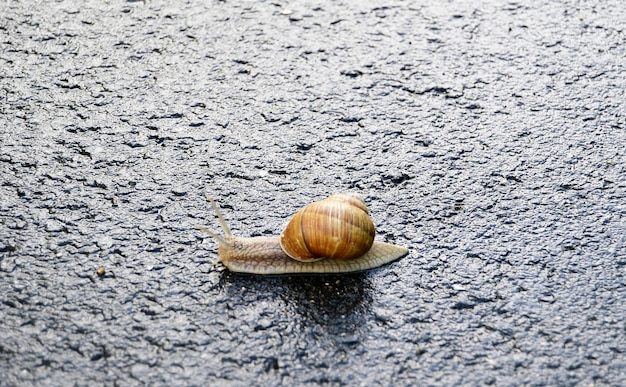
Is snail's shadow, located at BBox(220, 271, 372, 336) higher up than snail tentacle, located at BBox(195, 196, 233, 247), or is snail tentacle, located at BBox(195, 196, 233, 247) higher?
snail tentacle, located at BBox(195, 196, 233, 247)

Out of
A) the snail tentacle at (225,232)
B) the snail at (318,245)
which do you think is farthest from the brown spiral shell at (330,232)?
the snail tentacle at (225,232)

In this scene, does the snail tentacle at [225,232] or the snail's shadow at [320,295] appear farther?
the snail tentacle at [225,232]

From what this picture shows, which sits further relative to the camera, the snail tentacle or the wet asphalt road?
the snail tentacle

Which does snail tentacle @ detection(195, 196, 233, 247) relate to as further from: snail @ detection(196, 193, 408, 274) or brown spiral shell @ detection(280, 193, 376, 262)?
brown spiral shell @ detection(280, 193, 376, 262)

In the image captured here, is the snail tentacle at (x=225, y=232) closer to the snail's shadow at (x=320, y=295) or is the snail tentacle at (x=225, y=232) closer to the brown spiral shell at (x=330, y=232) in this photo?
the snail's shadow at (x=320, y=295)

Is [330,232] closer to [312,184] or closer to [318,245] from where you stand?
[318,245]

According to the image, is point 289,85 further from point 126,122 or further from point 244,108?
point 126,122

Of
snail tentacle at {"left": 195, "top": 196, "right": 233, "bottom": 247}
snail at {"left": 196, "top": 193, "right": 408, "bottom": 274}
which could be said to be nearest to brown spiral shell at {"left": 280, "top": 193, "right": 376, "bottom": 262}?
snail at {"left": 196, "top": 193, "right": 408, "bottom": 274}
